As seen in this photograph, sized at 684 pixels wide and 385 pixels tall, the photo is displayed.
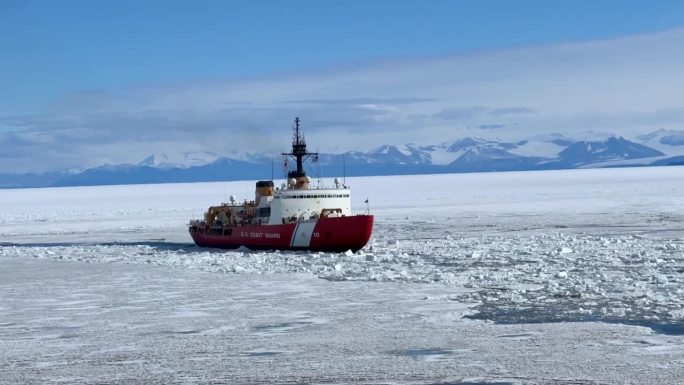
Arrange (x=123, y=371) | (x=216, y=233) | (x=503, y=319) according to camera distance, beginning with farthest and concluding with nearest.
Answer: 1. (x=216, y=233)
2. (x=503, y=319)
3. (x=123, y=371)

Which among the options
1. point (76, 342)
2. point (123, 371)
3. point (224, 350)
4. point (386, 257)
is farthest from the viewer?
point (386, 257)

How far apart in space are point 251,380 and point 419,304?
6.07 m

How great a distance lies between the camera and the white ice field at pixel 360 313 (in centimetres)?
1069

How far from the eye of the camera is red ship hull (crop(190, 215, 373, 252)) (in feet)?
92.1

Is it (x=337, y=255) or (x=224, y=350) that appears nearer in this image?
(x=224, y=350)

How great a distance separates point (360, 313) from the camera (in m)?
15.0

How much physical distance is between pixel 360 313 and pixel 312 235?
1400cm

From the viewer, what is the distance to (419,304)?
1576 cm

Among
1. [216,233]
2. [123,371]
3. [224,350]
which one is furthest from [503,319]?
[216,233]

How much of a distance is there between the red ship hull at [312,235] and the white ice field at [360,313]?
0.71 metres

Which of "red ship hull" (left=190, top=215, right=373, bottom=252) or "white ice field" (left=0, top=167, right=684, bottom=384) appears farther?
"red ship hull" (left=190, top=215, right=373, bottom=252)

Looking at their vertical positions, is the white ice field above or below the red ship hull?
below

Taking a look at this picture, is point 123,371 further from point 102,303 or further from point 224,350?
point 102,303

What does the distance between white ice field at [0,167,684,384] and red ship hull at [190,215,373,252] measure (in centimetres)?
71
